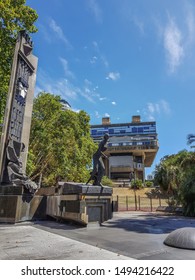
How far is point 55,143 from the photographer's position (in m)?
25.3

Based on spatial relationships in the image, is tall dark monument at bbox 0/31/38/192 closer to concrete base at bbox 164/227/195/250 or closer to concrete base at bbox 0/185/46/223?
concrete base at bbox 0/185/46/223

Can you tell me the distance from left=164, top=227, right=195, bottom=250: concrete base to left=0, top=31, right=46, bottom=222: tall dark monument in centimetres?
722

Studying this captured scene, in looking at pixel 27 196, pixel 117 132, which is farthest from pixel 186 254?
pixel 117 132

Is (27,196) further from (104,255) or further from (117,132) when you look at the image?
(117,132)

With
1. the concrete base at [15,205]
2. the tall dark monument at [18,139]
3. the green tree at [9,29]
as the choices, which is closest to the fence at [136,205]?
the concrete base at [15,205]

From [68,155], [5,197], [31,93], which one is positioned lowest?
[5,197]

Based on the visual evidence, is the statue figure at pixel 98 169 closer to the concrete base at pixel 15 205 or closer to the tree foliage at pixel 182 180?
the concrete base at pixel 15 205

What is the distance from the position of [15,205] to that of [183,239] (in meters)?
7.66

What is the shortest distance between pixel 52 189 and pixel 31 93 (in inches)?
267

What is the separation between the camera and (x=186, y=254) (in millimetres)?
5027

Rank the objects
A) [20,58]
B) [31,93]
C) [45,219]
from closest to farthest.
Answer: [45,219], [20,58], [31,93]

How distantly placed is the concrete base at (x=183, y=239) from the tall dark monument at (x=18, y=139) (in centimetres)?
722

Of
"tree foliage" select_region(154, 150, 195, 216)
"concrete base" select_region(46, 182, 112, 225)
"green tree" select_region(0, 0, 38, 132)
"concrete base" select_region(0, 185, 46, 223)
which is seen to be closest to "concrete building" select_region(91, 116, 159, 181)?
"tree foliage" select_region(154, 150, 195, 216)

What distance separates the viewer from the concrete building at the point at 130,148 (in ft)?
278
